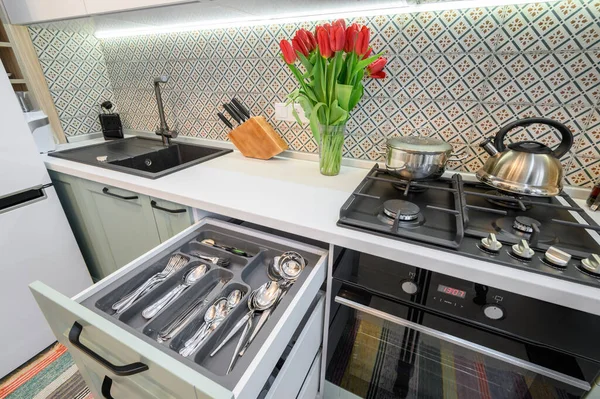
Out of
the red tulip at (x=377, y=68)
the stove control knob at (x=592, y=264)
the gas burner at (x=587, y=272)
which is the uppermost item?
the red tulip at (x=377, y=68)

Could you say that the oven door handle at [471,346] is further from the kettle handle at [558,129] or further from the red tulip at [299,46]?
the red tulip at [299,46]

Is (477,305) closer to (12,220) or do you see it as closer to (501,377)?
(501,377)

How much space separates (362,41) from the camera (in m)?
0.84

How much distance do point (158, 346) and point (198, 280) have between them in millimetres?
208

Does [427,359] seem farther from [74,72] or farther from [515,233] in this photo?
[74,72]

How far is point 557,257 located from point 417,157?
0.42 m

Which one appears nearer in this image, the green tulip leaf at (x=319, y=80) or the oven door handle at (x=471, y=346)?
the oven door handle at (x=471, y=346)

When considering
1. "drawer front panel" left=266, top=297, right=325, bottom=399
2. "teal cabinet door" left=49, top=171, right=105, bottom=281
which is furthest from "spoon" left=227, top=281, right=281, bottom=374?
"teal cabinet door" left=49, top=171, right=105, bottom=281

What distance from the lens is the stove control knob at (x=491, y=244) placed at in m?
0.63

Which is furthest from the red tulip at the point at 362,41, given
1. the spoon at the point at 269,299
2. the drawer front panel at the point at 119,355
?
the drawer front panel at the point at 119,355

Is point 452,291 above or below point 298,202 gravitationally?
below

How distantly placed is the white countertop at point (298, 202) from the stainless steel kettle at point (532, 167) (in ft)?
0.79

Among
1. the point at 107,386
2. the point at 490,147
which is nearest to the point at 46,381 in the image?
the point at 107,386

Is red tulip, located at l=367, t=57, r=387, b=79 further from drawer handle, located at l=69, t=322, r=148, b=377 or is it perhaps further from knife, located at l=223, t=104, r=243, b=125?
drawer handle, located at l=69, t=322, r=148, b=377
